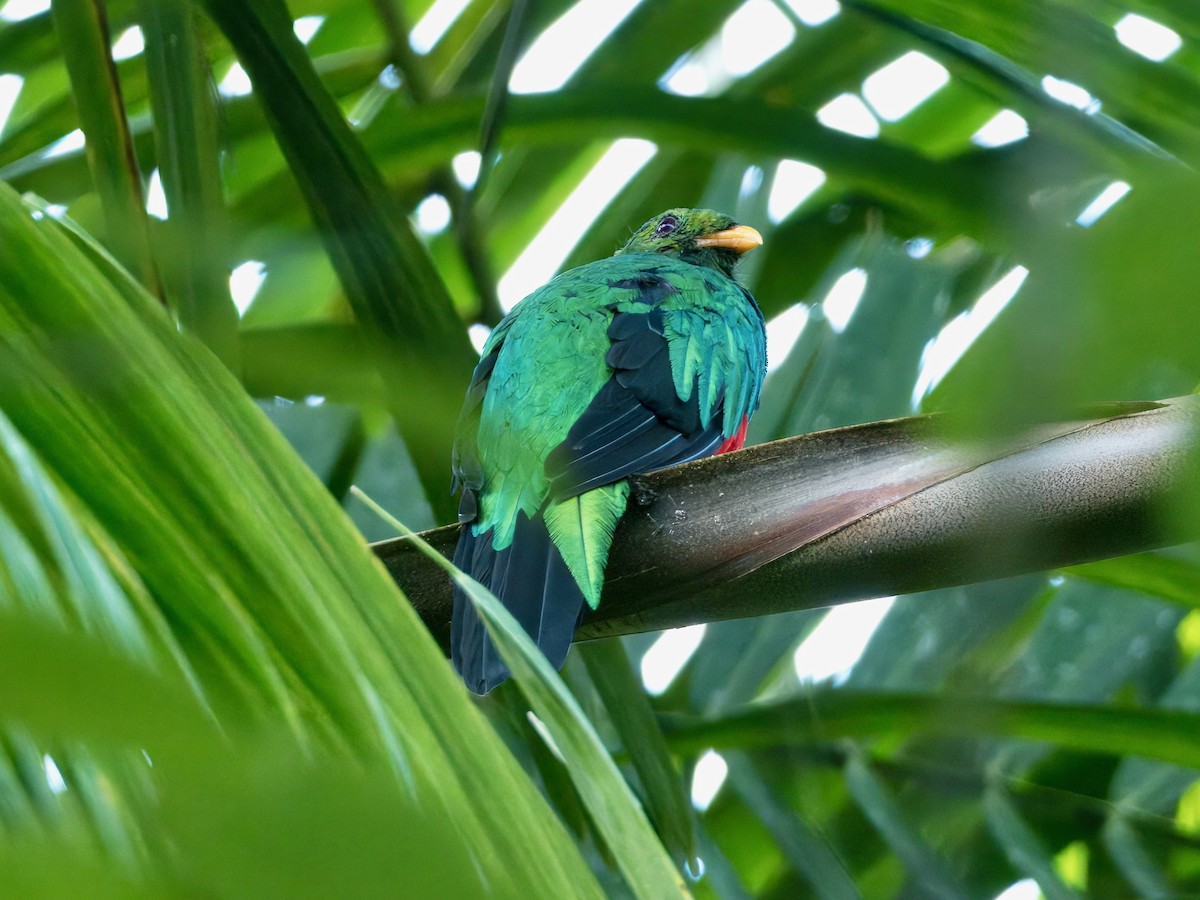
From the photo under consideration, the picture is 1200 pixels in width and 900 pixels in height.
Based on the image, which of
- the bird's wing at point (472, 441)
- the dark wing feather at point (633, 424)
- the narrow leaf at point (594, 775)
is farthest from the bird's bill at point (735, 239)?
the narrow leaf at point (594, 775)

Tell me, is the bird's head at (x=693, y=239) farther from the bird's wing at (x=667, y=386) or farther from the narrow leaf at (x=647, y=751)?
the narrow leaf at (x=647, y=751)

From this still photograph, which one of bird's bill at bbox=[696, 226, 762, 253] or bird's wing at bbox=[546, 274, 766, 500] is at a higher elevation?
bird's bill at bbox=[696, 226, 762, 253]

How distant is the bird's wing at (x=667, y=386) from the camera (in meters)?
2.43

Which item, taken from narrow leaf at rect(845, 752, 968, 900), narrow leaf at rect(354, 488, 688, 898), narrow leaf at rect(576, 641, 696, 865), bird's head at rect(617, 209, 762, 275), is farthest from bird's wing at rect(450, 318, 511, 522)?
narrow leaf at rect(354, 488, 688, 898)

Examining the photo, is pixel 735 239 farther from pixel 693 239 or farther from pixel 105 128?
pixel 105 128

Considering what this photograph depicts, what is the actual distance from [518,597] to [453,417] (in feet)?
2.91

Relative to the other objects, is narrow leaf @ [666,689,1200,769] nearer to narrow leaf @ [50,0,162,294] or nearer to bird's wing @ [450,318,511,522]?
bird's wing @ [450,318,511,522]

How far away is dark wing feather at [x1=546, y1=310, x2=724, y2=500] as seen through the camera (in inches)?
91.4

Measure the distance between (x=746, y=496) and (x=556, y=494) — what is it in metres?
0.92

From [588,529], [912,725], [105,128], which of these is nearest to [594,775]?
[105,128]

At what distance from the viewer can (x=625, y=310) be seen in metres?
3.15

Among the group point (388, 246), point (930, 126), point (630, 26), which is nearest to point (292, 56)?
point (388, 246)

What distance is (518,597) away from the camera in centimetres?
211

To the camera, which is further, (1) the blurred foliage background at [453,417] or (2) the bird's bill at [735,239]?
(2) the bird's bill at [735,239]
